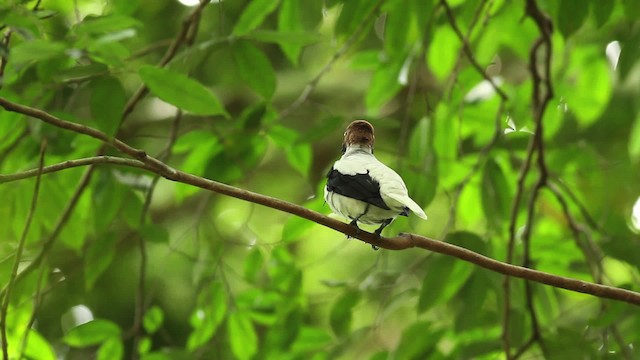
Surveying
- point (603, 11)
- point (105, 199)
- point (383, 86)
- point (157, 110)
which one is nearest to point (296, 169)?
point (383, 86)

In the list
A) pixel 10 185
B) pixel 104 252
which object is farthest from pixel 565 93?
pixel 10 185

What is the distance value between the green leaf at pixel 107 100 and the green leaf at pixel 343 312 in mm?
655

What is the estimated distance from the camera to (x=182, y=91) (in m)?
0.97

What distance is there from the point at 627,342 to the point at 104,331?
3.06 ft

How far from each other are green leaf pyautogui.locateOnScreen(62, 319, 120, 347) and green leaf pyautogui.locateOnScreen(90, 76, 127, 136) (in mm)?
541

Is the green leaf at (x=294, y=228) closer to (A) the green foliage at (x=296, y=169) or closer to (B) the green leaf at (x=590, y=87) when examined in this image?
(A) the green foliage at (x=296, y=169)

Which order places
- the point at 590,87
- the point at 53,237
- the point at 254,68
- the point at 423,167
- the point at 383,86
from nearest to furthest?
the point at 53,237, the point at 254,68, the point at 423,167, the point at 383,86, the point at 590,87

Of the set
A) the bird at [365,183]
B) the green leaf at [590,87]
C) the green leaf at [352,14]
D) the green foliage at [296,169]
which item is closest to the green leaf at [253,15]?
the green foliage at [296,169]

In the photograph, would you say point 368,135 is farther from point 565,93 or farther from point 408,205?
point 565,93

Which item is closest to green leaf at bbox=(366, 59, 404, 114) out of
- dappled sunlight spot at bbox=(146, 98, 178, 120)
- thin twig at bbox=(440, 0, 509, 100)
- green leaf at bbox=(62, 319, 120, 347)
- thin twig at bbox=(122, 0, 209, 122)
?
thin twig at bbox=(440, 0, 509, 100)

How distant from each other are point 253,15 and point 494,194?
539 millimetres

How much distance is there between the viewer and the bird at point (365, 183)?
74 cm

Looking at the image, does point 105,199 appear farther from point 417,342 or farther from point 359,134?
point 359,134

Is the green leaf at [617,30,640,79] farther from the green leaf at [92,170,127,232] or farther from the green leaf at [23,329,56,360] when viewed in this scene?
the green leaf at [23,329,56,360]
